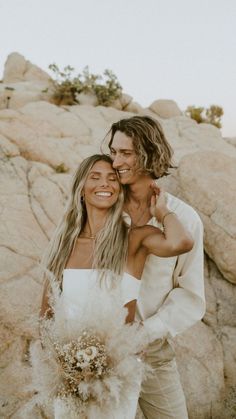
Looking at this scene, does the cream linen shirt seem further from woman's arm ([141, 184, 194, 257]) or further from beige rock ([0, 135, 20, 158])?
beige rock ([0, 135, 20, 158])

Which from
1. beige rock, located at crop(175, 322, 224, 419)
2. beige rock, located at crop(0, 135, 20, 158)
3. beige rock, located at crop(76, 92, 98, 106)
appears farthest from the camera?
beige rock, located at crop(76, 92, 98, 106)

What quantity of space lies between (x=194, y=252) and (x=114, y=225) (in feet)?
2.25

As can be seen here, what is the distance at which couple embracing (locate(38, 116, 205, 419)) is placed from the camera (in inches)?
118

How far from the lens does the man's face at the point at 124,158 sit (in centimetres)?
350

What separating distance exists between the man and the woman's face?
0.10 metres

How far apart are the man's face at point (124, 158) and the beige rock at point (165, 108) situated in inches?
514

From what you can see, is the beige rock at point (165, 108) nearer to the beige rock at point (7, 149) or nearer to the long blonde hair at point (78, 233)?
the beige rock at point (7, 149)

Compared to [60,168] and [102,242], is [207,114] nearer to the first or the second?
[60,168]

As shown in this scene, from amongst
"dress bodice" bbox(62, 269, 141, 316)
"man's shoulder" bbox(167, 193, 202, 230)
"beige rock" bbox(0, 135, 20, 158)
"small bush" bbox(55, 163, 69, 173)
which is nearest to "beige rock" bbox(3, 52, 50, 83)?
"small bush" bbox(55, 163, 69, 173)

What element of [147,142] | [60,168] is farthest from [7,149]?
[147,142]

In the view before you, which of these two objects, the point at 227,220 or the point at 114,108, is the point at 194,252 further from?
the point at 114,108

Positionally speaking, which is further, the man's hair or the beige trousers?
the man's hair

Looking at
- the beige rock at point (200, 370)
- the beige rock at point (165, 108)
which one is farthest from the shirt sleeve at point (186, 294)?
the beige rock at point (165, 108)

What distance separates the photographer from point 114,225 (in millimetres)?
3246
